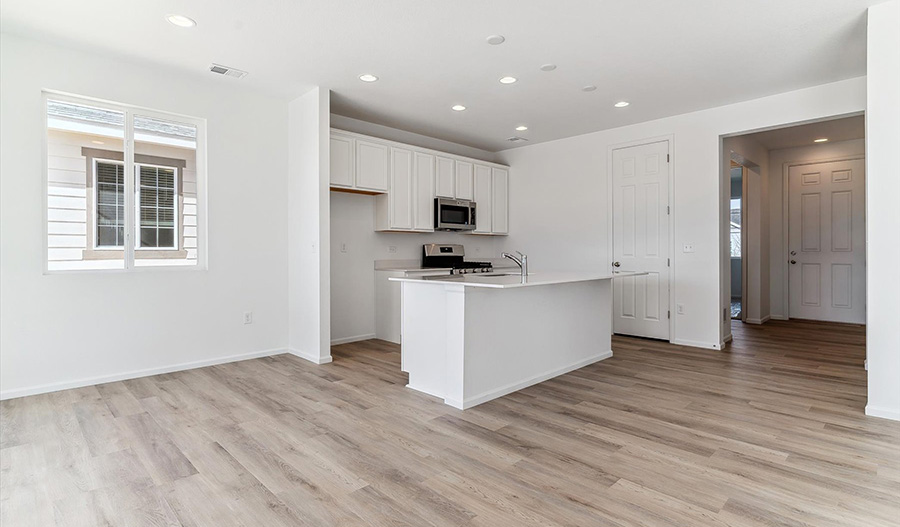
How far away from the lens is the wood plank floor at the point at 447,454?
186 cm

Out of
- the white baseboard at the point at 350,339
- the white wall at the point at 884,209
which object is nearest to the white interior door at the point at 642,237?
the white wall at the point at 884,209

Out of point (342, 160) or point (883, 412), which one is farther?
point (342, 160)

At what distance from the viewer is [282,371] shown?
4043 millimetres

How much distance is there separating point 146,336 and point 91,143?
162 cm

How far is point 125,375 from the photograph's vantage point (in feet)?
12.4

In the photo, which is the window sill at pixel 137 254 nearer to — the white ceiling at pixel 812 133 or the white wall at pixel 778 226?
the white ceiling at pixel 812 133

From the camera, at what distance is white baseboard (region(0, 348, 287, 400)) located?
3327 millimetres

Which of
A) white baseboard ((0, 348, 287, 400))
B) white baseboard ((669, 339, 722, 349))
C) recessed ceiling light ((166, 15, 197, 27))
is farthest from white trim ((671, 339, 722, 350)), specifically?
recessed ceiling light ((166, 15, 197, 27))

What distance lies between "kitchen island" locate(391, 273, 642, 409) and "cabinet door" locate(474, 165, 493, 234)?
2.57m

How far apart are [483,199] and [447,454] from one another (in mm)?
4600

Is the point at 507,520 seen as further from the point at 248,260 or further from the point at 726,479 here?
the point at 248,260

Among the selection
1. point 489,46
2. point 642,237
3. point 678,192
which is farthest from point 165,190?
point 678,192

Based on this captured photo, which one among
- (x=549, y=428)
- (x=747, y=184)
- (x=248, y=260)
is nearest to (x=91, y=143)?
(x=248, y=260)

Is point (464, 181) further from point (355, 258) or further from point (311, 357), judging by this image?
point (311, 357)
